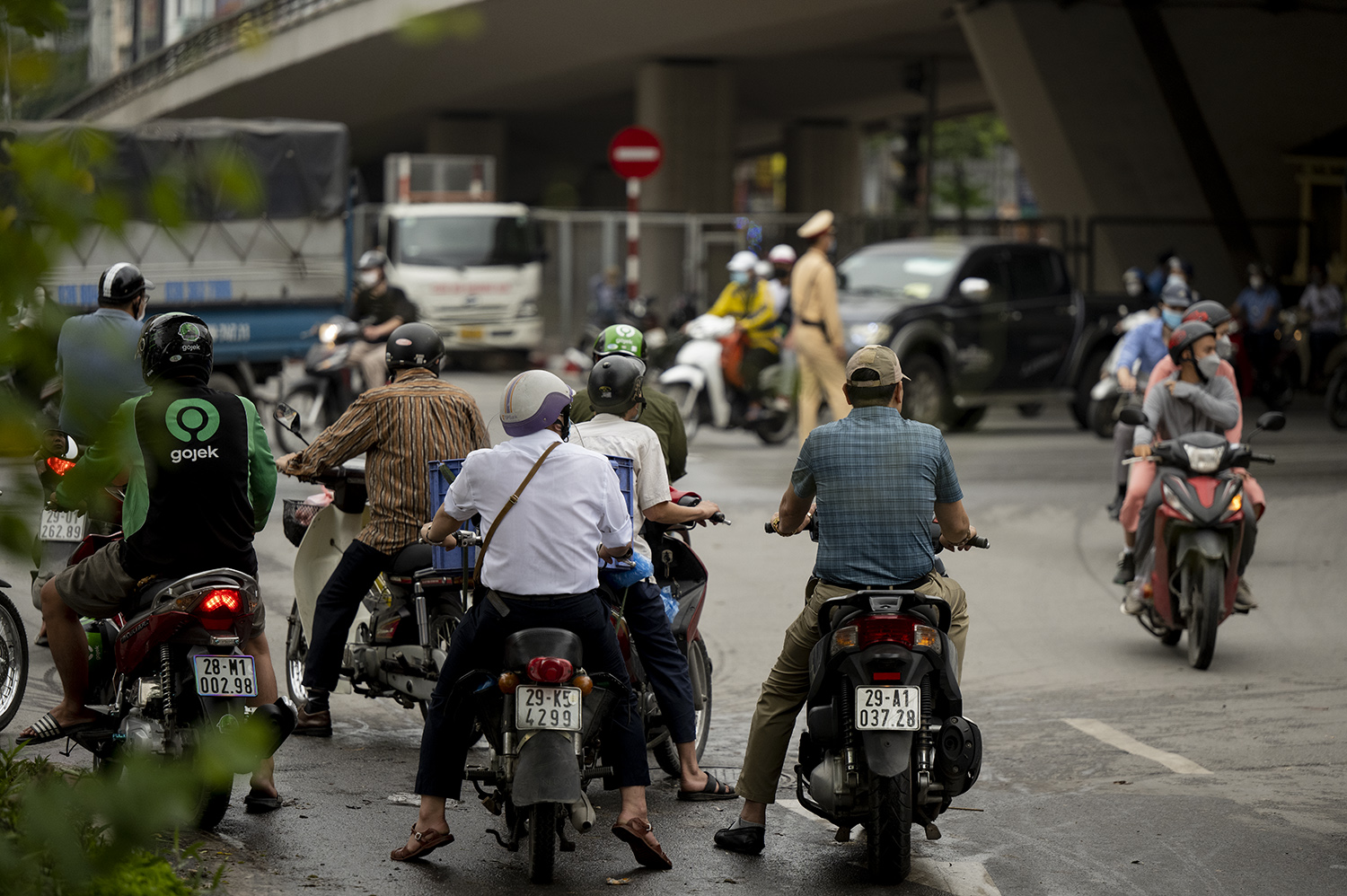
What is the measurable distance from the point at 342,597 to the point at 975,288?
459 inches

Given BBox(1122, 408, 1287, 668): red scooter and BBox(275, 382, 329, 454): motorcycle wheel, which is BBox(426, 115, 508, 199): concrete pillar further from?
BBox(1122, 408, 1287, 668): red scooter

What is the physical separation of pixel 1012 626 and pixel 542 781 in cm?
513

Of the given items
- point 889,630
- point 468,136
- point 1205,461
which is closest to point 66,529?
point 889,630

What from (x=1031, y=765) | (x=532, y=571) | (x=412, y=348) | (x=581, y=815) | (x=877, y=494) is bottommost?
(x=1031, y=765)

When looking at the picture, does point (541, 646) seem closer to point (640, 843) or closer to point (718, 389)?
point (640, 843)

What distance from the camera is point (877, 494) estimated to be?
16.4 feet

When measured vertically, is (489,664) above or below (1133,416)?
below

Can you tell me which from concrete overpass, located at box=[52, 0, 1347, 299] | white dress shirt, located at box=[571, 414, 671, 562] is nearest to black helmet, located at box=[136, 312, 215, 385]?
white dress shirt, located at box=[571, 414, 671, 562]

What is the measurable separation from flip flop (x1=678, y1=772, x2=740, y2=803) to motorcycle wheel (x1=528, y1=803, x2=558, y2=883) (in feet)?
3.47

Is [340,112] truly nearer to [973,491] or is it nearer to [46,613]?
[973,491]

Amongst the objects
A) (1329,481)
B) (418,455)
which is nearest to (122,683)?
(418,455)

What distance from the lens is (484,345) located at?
25781 mm

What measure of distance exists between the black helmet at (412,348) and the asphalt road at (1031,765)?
1.47 metres

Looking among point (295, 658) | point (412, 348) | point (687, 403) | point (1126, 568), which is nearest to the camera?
point (412, 348)
